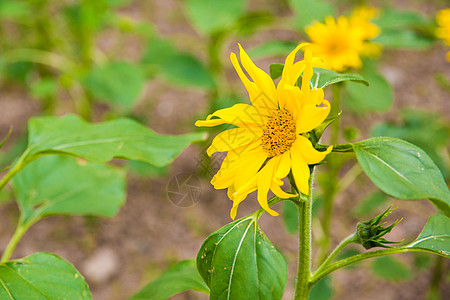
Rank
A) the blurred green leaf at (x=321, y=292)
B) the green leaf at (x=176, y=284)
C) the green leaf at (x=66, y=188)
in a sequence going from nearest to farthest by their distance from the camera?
1. the green leaf at (x=176, y=284)
2. the green leaf at (x=66, y=188)
3. the blurred green leaf at (x=321, y=292)

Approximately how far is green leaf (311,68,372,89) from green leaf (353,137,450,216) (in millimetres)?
119

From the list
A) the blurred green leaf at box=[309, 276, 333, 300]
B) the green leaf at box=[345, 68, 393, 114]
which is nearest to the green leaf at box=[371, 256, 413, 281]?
the blurred green leaf at box=[309, 276, 333, 300]

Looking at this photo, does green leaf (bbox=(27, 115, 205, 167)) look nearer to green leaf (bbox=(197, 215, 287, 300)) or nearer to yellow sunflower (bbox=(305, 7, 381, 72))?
green leaf (bbox=(197, 215, 287, 300))

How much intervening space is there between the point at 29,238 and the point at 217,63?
1.16 m

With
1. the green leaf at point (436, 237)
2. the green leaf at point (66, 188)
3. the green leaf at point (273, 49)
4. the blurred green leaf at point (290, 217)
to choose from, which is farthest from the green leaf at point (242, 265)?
the green leaf at point (273, 49)

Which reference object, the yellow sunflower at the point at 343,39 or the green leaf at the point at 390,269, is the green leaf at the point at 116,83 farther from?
the green leaf at the point at 390,269

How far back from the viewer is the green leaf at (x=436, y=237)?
0.88 m

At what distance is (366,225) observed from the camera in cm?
88

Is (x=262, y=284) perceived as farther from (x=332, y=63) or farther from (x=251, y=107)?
(x=332, y=63)

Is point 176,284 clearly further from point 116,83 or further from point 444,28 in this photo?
point 444,28

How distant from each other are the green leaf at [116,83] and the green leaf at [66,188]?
0.50 metres

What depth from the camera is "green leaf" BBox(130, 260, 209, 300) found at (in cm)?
97

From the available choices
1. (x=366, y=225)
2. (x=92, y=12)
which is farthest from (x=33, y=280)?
(x=92, y=12)

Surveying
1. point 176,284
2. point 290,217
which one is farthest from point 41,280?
point 290,217
